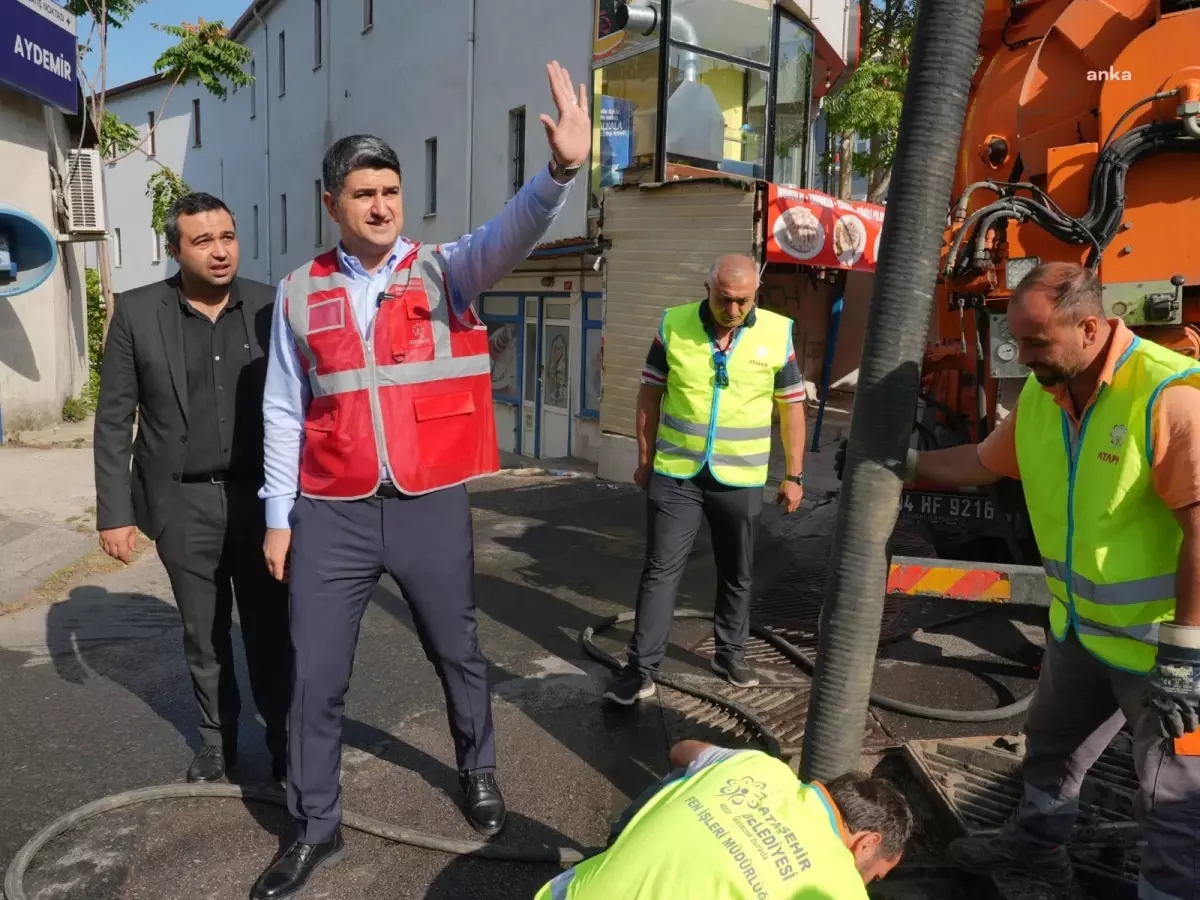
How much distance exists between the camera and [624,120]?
38.9ft

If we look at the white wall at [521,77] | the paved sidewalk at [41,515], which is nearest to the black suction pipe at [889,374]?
the paved sidewalk at [41,515]

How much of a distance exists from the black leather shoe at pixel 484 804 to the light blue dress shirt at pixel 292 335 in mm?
1046

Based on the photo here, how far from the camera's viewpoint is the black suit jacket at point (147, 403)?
3.21 metres

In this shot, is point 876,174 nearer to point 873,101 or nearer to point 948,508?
point 873,101

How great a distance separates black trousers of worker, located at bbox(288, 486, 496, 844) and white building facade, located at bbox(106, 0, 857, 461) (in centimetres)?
872

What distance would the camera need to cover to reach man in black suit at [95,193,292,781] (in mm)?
3207

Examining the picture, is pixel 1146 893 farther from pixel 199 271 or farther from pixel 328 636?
pixel 199 271

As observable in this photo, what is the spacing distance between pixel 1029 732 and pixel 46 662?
4338 mm

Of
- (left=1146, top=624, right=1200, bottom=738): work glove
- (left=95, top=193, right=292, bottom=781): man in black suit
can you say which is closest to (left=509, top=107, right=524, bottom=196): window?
(left=95, top=193, right=292, bottom=781): man in black suit

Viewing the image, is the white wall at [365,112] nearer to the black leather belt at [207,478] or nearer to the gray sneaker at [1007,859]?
the black leather belt at [207,478]

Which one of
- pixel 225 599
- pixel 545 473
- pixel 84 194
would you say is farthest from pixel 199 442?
pixel 84 194

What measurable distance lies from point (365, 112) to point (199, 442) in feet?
59.1

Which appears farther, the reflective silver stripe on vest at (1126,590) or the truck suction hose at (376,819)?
the truck suction hose at (376,819)

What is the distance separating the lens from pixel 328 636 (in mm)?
2836
